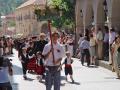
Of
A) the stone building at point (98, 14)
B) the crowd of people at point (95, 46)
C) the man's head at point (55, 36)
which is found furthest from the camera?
the crowd of people at point (95, 46)

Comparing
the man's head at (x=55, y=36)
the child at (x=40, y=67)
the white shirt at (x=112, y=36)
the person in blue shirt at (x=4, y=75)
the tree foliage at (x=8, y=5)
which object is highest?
the tree foliage at (x=8, y=5)

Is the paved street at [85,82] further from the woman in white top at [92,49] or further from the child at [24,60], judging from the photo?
the woman in white top at [92,49]

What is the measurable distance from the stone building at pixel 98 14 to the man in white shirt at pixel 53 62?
10127 mm

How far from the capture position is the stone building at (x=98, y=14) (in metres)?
21.8

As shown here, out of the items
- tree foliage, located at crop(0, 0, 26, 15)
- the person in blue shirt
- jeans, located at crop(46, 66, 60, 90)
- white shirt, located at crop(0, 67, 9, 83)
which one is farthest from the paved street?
tree foliage, located at crop(0, 0, 26, 15)

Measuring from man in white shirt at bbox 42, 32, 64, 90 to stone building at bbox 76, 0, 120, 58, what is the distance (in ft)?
33.2

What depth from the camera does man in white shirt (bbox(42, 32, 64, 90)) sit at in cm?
1180

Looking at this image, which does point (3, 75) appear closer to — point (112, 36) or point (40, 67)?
point (40, 67)

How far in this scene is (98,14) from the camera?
25578mm

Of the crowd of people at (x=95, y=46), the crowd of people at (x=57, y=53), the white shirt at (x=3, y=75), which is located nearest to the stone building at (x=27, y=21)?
the crowd of people at (x=57, y=53)

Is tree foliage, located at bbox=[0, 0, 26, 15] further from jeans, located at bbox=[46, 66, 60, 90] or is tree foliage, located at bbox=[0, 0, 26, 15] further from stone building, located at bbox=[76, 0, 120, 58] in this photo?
jeans, located at bbox=[46, 66, 60, 90]

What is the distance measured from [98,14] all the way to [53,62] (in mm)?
14048

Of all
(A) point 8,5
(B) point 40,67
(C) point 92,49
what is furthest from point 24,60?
(A) point 8,5

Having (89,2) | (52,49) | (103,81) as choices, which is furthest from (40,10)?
(52,49)
